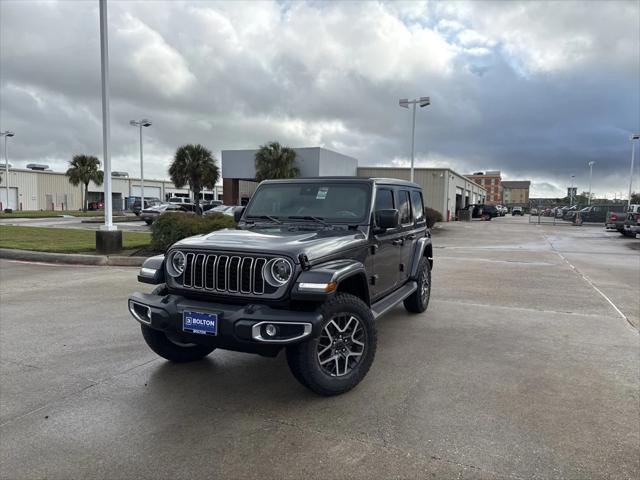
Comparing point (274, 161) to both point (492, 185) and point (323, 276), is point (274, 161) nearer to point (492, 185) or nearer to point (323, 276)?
point (323, 276)

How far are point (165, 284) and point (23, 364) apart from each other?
1.69m

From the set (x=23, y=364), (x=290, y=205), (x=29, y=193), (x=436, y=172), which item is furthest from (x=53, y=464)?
(x=29, y=193)

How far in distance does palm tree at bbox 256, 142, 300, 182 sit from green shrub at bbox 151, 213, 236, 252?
21.5 metres

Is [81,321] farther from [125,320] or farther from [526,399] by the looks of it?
[526,399]

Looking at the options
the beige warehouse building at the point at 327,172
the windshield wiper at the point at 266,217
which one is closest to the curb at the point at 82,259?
the windshield wiper at the point at 266,217

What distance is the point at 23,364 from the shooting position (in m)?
4.40

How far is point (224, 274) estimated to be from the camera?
362cm

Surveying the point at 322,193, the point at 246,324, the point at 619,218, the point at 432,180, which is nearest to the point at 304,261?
the point at 246,324

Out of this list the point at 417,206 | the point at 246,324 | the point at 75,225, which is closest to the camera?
the point at 246,324

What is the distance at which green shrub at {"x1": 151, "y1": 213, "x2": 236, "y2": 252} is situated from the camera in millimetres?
11258

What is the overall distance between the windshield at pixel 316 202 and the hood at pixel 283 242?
0.37 meters

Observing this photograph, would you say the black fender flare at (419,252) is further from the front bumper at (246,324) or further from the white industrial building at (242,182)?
the white industrial building at (242,182)

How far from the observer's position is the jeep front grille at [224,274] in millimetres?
3520

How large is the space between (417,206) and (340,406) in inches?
142
